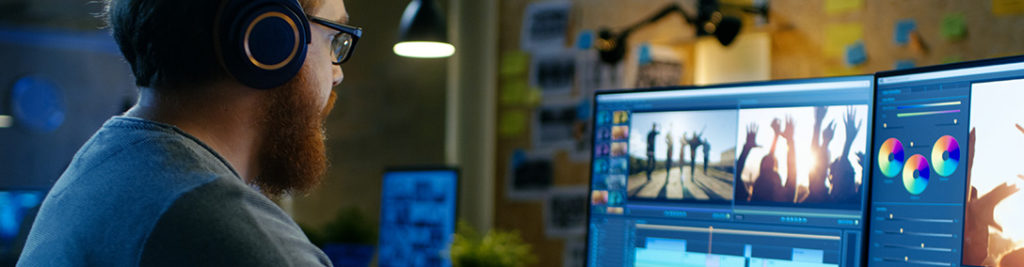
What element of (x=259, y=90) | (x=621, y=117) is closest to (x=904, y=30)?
(x=621, y=117)

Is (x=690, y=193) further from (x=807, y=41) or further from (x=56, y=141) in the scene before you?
(x=56, y=141)

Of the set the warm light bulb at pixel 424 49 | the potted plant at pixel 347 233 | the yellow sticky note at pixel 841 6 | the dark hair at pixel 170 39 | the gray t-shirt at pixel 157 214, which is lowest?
the potted plant at pixel 347 233

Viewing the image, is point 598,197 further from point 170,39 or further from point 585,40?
point 585,40

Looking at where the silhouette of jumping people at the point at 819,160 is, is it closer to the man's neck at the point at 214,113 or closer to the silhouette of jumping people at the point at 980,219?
the silhouette of jumping people at the point at 980,219

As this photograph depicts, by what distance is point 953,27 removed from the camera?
172 cm

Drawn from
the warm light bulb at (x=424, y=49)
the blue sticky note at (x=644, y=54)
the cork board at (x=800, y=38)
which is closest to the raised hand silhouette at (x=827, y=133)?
the cork board at (x=800, y=38)

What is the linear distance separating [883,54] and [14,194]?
283cm

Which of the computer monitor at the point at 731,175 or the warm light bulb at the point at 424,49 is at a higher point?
the warm light bulb at the point at 424,49

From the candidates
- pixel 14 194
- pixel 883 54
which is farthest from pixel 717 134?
pixel 14 194

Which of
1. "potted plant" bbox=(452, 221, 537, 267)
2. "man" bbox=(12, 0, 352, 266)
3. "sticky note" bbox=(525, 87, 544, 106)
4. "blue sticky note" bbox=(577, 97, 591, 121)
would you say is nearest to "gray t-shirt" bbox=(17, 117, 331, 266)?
"man" bbox=(12, 0, 352, 266)

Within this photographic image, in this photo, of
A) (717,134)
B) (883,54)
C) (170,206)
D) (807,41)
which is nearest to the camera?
(170,206)

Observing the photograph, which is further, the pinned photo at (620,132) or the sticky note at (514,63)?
the sticky note at (514,63)

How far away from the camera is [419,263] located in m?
2.27

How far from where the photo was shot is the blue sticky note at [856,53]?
6.11 feet
